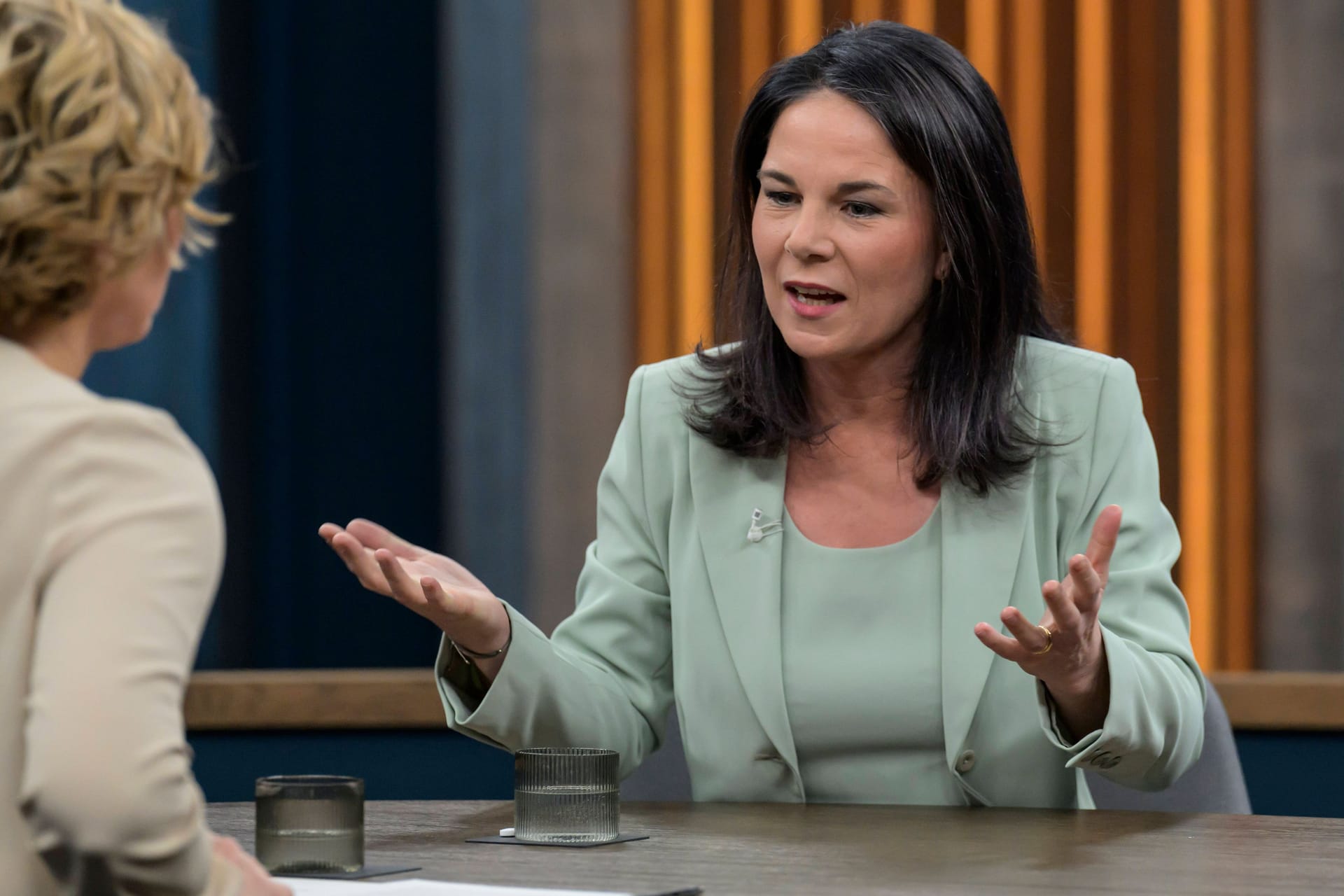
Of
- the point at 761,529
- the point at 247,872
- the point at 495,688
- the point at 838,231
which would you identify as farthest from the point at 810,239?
the point at 247,872

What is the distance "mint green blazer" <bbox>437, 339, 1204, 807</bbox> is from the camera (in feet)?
5.41

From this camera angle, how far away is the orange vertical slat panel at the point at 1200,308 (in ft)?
8.99

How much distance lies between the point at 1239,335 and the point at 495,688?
166cm

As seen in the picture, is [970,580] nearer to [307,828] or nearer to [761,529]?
[761,529]

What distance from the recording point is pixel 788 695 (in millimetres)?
1748

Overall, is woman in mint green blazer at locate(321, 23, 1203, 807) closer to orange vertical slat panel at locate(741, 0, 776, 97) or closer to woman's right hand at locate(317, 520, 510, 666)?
woman's right hand at locate(317, 520, 510, 666)

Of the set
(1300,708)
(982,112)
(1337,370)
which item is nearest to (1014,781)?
(982,112)

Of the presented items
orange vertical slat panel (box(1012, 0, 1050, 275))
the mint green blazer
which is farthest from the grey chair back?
orange vertical slat panel (box(1012, 0, 1050, 275))

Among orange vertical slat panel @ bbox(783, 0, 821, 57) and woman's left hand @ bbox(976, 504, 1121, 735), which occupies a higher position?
orange vertical slat panel @ bbox(783, 0, 821, 57)

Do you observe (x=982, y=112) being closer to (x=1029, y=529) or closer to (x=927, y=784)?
(x=1029, y=529)

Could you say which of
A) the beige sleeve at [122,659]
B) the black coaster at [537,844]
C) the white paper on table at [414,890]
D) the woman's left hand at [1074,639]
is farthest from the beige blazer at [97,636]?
the woman's left hand at [1074,639]

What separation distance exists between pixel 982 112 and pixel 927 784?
74 cm

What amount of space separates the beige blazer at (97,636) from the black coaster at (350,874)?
336mm

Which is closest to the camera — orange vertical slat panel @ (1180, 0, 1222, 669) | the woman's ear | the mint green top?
the woman's ear
